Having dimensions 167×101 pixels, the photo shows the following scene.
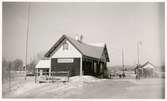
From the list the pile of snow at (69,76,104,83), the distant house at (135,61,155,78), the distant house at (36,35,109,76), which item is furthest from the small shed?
the distant house at (135,61,155,78)

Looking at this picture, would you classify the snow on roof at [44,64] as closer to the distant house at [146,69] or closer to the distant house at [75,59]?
the distant house at [75,59]

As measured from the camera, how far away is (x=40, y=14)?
1985mm

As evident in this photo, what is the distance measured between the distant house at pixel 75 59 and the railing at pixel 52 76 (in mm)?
Answer: 21

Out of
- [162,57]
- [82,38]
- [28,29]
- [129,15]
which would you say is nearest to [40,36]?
[28,29]

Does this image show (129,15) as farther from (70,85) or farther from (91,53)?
(70,85)

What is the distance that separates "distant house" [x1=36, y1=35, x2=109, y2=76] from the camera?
75.3 inches

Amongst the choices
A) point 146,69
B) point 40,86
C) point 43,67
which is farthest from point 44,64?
point 146,69

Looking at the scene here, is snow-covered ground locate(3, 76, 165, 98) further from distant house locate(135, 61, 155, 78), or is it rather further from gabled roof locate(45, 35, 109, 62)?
gabled roof locate(45, 35, 109, 62)

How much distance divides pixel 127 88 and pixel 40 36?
0.66m

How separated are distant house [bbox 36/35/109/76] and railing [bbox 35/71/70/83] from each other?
0.8 inches

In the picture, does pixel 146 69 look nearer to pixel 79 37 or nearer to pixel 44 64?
pixel 79 37

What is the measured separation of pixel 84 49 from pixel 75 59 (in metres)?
0.09

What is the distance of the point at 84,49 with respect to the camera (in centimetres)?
192

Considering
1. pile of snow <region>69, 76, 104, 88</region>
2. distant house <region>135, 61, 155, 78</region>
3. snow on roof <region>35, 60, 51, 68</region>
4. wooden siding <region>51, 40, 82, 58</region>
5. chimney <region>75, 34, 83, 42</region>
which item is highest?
chimney <region>75, 34, 83, 42</region>
